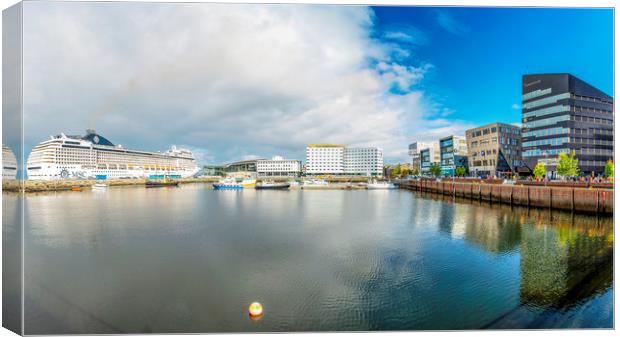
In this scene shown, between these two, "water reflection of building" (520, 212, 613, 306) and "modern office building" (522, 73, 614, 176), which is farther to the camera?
"modern office building" (522, 73, 614, 176)

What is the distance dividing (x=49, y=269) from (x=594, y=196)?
63.4 feet

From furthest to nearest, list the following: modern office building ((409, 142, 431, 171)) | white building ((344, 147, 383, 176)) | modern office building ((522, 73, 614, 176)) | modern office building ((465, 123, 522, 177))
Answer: modern office building ((409, 142, 431, 171)) → white building ((344, 147, 383, 176)) → modern office building ((465, 123, 522, 177)) → modern office building ((522, 73, 614, 176))

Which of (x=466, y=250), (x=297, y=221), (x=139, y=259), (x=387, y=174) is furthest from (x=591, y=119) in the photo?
(x=387, y=174)

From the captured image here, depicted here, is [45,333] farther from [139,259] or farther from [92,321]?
[139,259]

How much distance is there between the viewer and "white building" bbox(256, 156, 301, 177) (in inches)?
2584

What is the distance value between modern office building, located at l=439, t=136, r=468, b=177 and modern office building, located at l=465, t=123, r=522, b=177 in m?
6.38

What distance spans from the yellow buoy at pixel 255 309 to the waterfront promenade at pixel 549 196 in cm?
1536

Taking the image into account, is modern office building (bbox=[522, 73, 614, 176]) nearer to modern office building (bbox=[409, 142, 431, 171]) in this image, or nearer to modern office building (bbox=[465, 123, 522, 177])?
modern office building (bbox=[465, 123, 522, 177])

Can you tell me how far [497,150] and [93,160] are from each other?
175 feet

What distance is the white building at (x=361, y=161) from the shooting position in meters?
61.5

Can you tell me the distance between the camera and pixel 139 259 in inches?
283

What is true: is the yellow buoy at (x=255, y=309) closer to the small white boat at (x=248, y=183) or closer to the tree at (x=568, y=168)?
the tree at (x=568, y=168)

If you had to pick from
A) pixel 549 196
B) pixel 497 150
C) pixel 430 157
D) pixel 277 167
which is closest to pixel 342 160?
pixel 277 167

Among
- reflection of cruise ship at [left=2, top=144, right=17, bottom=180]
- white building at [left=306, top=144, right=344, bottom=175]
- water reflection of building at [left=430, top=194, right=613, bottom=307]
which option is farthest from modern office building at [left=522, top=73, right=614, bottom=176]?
white building at [left=306, top=144, right=344, bottom=175]
